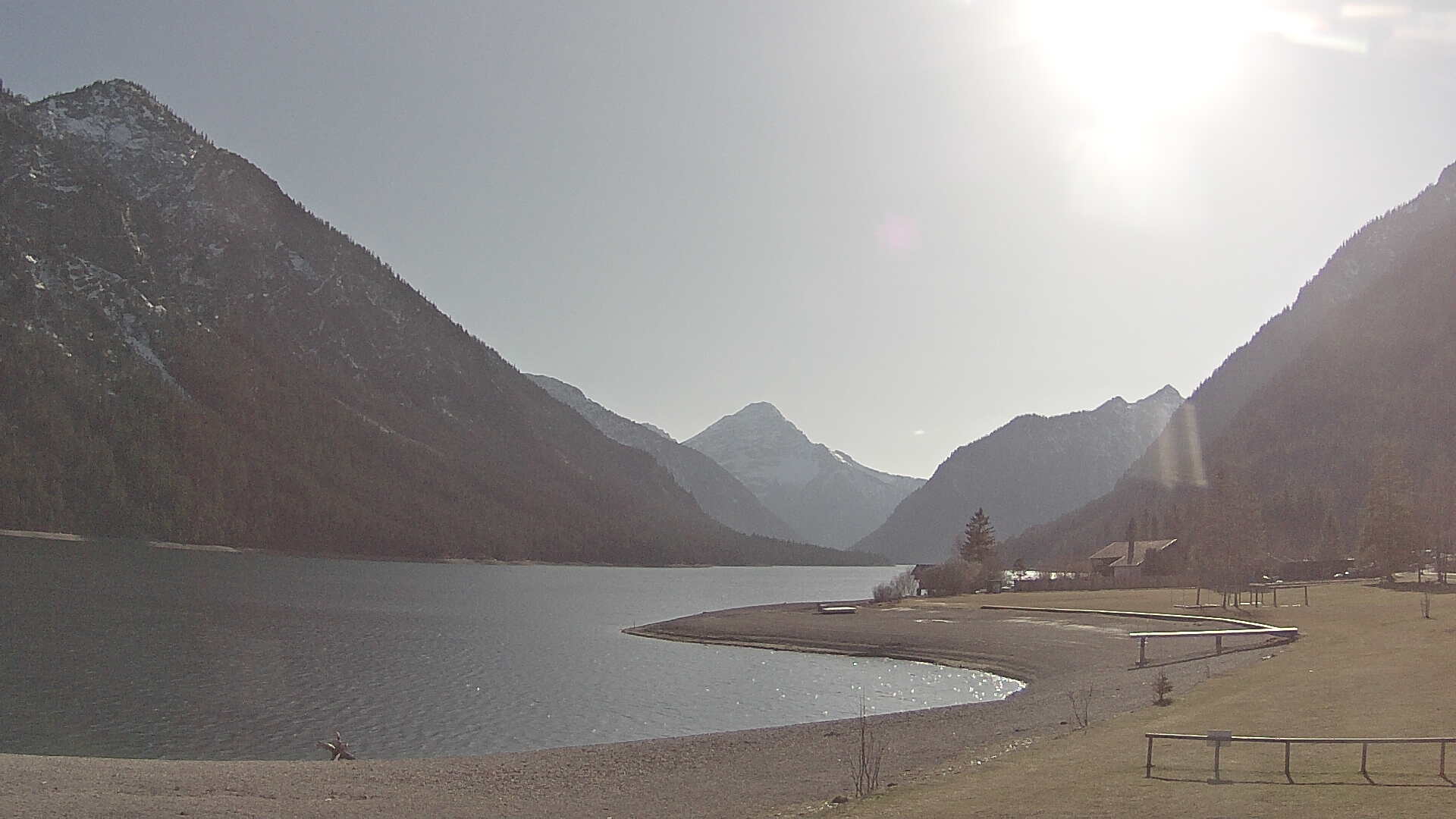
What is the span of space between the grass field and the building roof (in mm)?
89028

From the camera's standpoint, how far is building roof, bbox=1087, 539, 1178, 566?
12050 centimetres

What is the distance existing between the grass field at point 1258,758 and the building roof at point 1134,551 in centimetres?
8903

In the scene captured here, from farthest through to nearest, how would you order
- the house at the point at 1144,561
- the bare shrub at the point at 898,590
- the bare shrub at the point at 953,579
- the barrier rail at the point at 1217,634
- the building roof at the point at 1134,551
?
the building roof at the point at 1134,551, the house at the point at 1144,561, the bare shrub at the point at 953,579, the bare shrub at the point at 898,590, the barrier rail at the point at 1217,634

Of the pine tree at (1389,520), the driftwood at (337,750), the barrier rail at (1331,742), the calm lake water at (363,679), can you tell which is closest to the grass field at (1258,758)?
the barrier rail at (1331,742)

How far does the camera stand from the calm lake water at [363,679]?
34.9m

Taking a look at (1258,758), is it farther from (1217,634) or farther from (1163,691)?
(1217,634)

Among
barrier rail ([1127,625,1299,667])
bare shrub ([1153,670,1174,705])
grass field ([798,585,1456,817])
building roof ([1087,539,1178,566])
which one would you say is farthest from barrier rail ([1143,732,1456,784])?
building roof ([1087,539,1178,566])

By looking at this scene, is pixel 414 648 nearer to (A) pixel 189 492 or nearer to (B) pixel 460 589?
(B) pixel 460 589

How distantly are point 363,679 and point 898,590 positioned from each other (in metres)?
76.0

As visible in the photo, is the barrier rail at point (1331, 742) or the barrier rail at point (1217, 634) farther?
the barrier rail at point (1217, 634)

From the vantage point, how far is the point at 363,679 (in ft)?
158

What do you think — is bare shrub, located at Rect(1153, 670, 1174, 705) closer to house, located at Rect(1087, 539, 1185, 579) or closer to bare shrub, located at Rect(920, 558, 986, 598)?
bare shrub, located at Rect(920, 558, 986, 598)

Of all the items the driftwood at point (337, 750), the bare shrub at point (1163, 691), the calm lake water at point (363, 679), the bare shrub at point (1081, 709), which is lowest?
the calm lake water at point (363, 679)

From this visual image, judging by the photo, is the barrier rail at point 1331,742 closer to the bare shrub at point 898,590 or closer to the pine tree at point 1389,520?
the pine tree at point 1389,520
